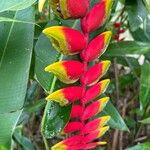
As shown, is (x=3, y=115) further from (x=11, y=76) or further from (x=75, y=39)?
(x=75, y=39)

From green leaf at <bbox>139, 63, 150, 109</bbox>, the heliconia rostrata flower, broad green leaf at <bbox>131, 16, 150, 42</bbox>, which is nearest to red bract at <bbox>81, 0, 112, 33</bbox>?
the heliconia rostrata flower

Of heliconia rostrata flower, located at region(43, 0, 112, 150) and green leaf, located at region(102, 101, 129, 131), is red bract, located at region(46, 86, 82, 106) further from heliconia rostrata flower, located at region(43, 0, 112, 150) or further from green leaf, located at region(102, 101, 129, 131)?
green leaf, located at region(102, 101, 129, 131)

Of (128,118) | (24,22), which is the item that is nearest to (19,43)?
(24,22)

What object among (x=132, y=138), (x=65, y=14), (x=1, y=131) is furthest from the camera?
(x=132, y=138)

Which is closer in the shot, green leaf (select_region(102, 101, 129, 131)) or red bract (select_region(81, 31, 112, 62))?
red bract (select_region(81, 31, 112, 62))

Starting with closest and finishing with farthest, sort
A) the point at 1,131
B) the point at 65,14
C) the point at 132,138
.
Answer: the point at 65,14
the point at 1,131
the point at 132,138

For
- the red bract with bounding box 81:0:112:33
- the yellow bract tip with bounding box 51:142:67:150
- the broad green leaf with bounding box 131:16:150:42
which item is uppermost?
the red bract with bounding box 81:0:112:33
